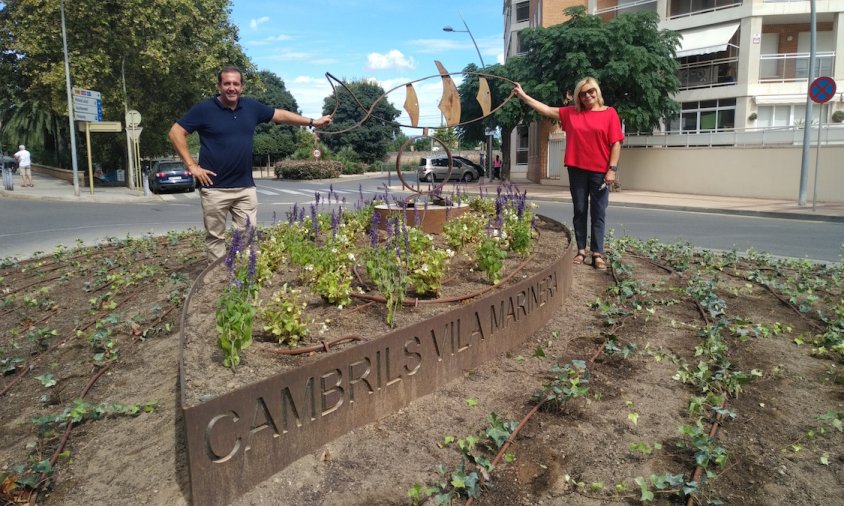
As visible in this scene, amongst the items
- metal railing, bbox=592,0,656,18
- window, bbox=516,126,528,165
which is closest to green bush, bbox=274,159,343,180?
window, bbox=516,126,528,165

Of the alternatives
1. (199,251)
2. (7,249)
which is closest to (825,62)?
(199,251)

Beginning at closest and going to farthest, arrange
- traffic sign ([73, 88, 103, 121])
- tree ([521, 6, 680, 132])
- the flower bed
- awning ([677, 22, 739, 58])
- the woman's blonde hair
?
1. the flower bed
2. the woman's blonde hair
3. traffic sign ([73, 88, 103, 121])
4. tree ([521, 6, 680, 132])
5. awning ([677, 22, 739, 58])

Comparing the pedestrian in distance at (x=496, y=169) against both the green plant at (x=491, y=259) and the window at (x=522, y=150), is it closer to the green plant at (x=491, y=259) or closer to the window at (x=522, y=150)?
the window at (x=522, y=150)

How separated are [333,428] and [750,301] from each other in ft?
13.5

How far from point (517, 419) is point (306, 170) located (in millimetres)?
41696

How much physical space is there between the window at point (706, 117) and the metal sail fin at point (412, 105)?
70.1ft

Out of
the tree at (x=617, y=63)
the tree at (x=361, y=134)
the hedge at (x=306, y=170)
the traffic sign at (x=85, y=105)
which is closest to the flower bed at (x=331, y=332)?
the tree at (x=617, y=63)

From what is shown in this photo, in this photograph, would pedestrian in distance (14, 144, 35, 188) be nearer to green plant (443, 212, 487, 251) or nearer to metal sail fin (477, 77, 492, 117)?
metal sail fin (477, 77, 492, 117)

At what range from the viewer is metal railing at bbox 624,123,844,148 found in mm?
19516

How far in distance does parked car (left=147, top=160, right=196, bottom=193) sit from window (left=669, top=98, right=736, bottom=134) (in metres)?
20.3

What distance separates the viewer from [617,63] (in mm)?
21844

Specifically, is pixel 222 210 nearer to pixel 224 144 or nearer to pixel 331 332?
pixel 224 144

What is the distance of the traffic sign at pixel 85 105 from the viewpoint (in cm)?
2180

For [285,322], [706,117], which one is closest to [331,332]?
[285,322]
